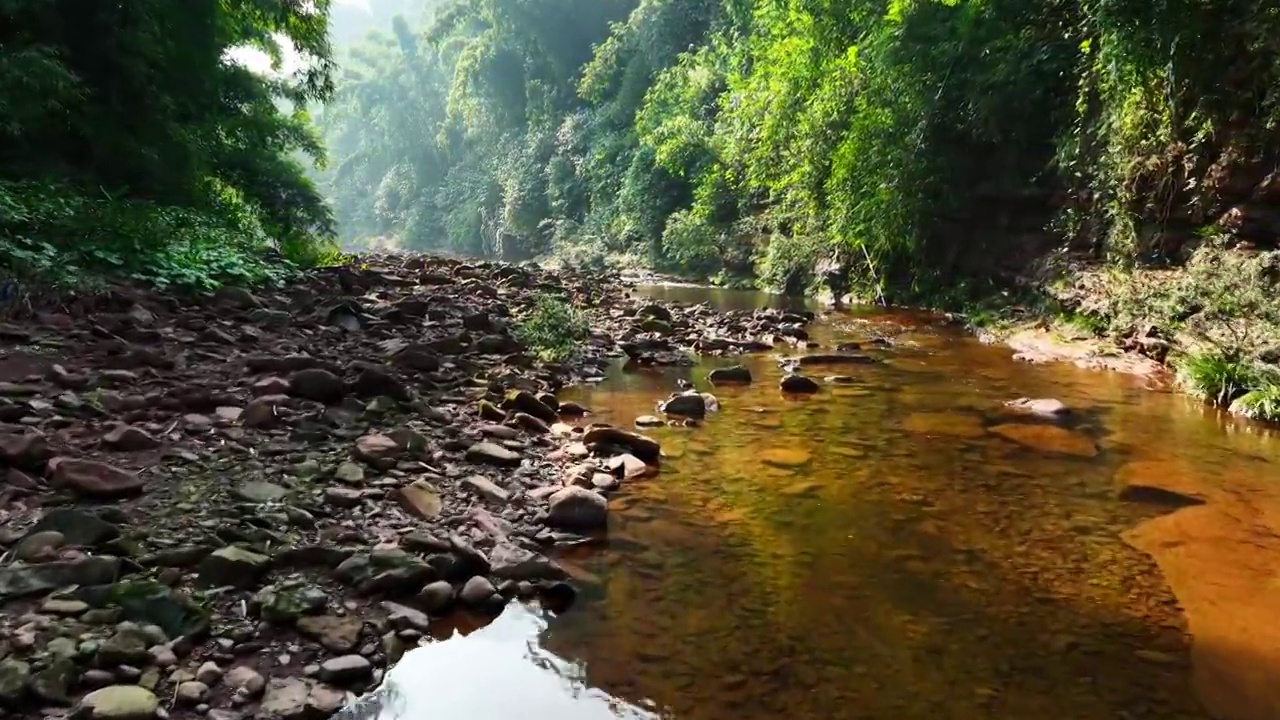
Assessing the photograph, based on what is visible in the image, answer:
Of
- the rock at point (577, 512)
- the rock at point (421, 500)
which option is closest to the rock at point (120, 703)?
the rock at point (421, 500)

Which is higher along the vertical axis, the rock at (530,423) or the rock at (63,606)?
the rock at (63,606)

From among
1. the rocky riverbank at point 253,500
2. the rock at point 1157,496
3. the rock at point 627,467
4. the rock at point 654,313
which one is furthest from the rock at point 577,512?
the rock at point 654,313

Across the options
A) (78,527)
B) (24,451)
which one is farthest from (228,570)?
(24,451)

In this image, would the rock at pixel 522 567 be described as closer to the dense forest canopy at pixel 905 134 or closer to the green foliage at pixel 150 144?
the green foliage at pixel 150 144

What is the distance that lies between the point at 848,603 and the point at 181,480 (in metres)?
3.07

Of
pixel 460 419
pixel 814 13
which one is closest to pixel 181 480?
pixel 460 419

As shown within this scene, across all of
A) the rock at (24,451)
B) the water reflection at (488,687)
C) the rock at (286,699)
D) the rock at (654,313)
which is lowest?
the water reflection at (488,687)

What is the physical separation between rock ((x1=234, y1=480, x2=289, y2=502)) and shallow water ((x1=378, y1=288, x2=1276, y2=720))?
52.9 inches

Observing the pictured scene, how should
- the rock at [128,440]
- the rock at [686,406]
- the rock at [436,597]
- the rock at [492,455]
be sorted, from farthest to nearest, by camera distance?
the rock at [686,406] → the rock at [492,455] → the rock at [128,440] → the rock at [436,597]

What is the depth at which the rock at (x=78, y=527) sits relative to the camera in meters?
2.99

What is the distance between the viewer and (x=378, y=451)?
4.47 m

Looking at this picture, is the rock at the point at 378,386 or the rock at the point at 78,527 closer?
the rock at the point at 78,527

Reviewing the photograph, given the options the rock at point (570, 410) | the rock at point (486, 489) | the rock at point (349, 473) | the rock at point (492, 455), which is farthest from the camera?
the rock at point (570, 410)

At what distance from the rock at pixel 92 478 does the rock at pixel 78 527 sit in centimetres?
32
